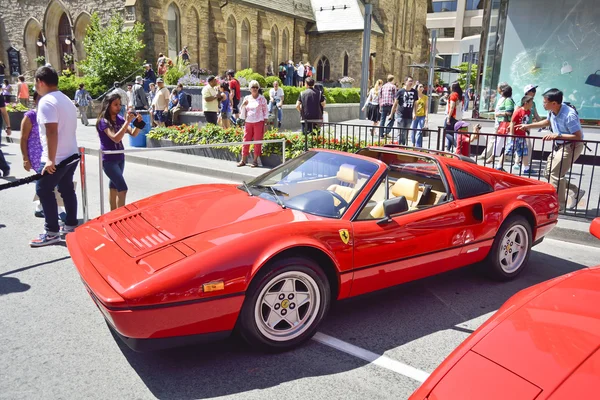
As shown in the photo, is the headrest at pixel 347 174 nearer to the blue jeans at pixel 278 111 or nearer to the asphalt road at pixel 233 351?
the asphalt road at pixel 233 351

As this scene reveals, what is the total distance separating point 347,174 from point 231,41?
107ft

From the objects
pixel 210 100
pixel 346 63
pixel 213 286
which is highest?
pixel 346 63

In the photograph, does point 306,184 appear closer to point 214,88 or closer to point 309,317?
point 309,317

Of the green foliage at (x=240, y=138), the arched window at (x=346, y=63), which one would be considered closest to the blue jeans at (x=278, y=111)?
the green foliage at (x=240, y=138)

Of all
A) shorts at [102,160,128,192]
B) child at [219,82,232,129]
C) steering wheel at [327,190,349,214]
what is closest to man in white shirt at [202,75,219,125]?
child at [219,82,232,129]

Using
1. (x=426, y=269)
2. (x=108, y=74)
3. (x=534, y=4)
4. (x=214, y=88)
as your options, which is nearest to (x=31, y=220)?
(x=426, y=269)

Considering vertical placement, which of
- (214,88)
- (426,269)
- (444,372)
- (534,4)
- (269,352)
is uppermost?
(534,4)

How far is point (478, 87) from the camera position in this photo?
51.3 ft

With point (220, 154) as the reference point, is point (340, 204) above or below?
above

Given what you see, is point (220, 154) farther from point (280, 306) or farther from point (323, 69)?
point (323, 69)

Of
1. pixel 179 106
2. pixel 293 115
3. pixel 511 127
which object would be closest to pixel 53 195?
pixel 511 127

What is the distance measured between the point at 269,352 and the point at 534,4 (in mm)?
15557

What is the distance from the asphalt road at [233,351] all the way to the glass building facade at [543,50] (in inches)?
481

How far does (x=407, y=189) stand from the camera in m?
4.42
